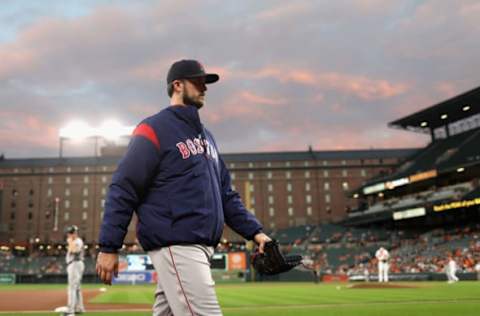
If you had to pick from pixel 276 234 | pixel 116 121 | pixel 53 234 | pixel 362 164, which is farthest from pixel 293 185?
pixel 53 234

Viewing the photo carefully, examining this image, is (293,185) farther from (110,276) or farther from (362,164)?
(110,276)

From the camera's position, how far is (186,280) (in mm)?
2816

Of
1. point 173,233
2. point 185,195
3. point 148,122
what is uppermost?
point 148,122

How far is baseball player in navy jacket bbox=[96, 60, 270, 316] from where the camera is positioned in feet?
9.23

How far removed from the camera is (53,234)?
8750cm

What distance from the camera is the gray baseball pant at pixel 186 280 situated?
9.17 ft

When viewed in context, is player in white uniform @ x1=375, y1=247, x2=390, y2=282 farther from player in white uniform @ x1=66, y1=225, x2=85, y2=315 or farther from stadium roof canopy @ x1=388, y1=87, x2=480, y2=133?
stadium roof canopy @ x1=388, y1=87, x2=480, y2=133

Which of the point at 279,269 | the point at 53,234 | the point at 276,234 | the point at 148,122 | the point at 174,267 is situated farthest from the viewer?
the point at 53,234

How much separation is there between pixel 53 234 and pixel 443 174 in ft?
225

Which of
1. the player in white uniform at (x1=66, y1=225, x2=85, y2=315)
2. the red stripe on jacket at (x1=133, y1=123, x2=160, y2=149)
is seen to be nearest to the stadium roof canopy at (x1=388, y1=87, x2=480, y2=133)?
the player in white uniform at (x1=66, y1=225, x2=85, y2=315)

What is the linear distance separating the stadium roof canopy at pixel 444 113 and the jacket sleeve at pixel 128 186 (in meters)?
51.5

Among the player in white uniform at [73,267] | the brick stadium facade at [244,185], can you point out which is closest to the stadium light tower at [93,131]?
the brick stadium facade at [244,185]

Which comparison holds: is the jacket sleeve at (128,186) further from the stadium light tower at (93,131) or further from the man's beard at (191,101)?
the stadium light tower at (93,131)

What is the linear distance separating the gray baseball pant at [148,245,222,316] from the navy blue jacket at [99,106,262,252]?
0.06m
